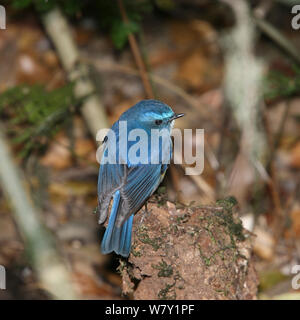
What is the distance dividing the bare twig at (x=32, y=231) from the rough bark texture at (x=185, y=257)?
0.66 metres

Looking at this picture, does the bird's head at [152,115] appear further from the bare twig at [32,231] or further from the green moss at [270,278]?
the green moss at [270,278]

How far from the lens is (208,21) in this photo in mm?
7008

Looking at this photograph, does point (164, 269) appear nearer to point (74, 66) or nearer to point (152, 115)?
point (152, 115)

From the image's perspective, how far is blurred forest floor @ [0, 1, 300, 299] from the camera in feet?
15.3

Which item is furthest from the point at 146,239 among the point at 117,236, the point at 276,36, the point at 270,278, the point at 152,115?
the point at 276,36

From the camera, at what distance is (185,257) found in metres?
2.78

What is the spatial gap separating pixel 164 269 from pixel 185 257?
138 millimetres

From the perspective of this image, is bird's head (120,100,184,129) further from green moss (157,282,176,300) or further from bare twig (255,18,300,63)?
bare twig (255,18,300,63)

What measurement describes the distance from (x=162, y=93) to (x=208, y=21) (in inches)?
60.4

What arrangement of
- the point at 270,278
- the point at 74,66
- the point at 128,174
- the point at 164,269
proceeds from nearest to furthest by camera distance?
the point at 164,269, the point at 128,174, the point at 270,278, the point at 74,66

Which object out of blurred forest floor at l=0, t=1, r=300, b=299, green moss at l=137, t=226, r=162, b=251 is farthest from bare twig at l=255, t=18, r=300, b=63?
green moss at l=137, t=226, r=162, b=251

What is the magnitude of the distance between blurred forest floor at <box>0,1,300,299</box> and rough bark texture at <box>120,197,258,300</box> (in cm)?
80

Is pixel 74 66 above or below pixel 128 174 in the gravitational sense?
above
